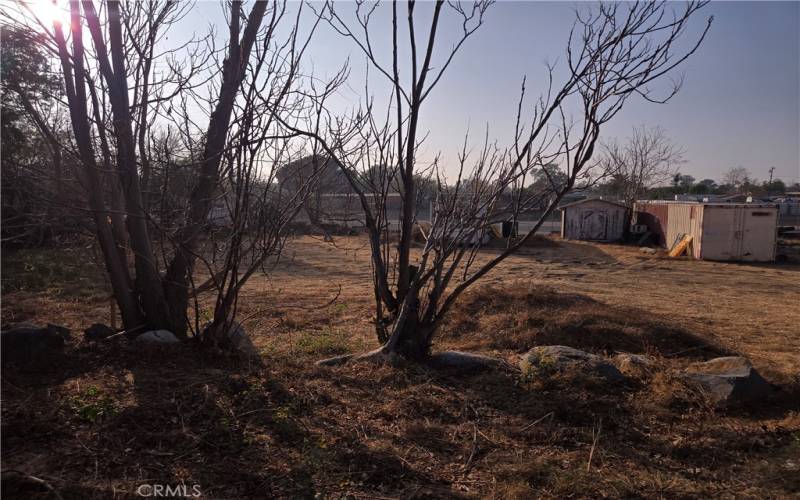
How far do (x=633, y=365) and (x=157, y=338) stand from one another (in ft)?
13.9

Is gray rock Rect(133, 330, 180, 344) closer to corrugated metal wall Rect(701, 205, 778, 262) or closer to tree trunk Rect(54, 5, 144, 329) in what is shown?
tree trunk Rect(54, 5, 144, 329)

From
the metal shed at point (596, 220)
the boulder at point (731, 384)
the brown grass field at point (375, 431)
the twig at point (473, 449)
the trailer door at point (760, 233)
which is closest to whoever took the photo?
the brown grass field at point (375, 431)

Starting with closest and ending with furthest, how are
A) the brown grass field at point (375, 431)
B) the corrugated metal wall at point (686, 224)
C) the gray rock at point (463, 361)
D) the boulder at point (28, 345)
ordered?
the brown grass field at point (375, 431), the boulder at point (28, 345), the gray rock at point (463, 361), the corrugated metal wall at point (686, 224)

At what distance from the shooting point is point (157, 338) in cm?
466

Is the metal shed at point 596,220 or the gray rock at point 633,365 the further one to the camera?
the metal shed at point 596,220

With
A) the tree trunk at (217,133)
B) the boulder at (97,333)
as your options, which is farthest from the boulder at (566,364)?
the boulder at (97,333)

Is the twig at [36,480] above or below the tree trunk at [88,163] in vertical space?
below

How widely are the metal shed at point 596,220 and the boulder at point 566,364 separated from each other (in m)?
22.1

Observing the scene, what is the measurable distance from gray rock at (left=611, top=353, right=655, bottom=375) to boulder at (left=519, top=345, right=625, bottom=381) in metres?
0.23

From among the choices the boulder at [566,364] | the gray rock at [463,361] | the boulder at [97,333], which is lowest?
the gray rock at [463,361]

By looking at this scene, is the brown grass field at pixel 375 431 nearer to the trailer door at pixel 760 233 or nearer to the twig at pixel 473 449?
the twig at pixel 473 449

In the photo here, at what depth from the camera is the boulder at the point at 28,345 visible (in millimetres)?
3812

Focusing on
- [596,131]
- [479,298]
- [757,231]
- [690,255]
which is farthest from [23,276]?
[757,231]

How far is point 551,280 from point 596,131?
1050 centimetres
